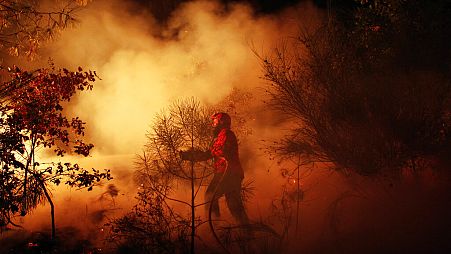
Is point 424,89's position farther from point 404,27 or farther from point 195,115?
point 195,115

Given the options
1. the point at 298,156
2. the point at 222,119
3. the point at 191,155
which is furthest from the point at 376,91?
the point at 191,155

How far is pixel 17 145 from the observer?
5.64 meters

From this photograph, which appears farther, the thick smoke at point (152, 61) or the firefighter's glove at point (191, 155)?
the thick smoke at point (152, 61)

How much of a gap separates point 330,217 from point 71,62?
462 inches

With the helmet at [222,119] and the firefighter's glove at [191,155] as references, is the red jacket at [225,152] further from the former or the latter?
the firefighter's glove at [191,155]

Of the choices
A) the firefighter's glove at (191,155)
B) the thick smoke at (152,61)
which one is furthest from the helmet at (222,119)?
the thick smoke at (152,61)

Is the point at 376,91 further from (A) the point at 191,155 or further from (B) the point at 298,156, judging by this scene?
(A) the point at 191,155

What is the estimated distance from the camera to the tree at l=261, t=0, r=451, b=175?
6496 millimetres

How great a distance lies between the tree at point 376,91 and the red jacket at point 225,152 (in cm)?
149

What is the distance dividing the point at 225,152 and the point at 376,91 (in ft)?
9.35

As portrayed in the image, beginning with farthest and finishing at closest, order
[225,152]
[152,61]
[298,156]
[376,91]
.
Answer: [152,61] → [298,156] → [376,91] → [225,152]

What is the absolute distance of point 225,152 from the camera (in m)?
6.37

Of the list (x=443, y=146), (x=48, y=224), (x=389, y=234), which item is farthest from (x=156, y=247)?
(x=443, y=146)

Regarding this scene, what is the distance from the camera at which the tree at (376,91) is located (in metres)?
6.50
